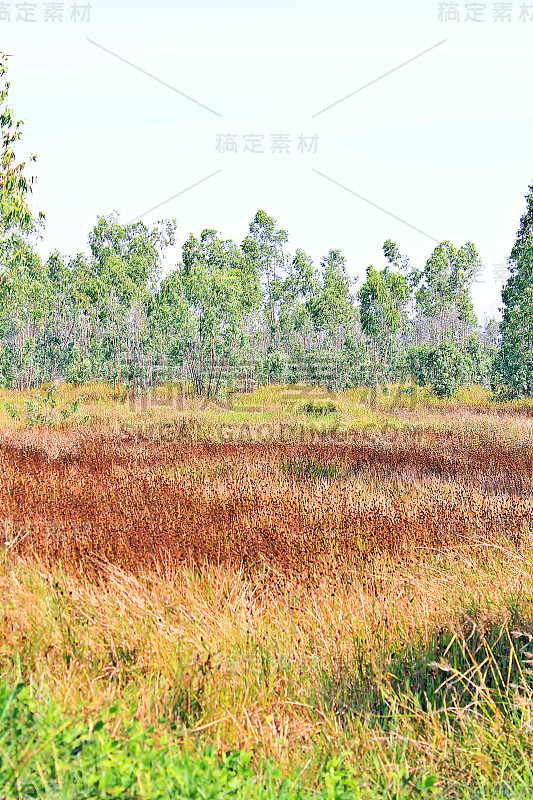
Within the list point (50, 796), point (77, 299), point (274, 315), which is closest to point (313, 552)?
point (50, 796)

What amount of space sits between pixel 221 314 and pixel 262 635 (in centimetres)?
1909

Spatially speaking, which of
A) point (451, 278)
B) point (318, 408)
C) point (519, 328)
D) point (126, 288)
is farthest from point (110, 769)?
point (451, 278)

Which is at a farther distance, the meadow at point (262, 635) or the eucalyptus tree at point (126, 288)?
the eucalyptus tree at point (126, 288)

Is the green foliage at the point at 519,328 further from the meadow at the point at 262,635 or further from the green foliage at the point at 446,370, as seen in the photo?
the meadow at the point at 262,635

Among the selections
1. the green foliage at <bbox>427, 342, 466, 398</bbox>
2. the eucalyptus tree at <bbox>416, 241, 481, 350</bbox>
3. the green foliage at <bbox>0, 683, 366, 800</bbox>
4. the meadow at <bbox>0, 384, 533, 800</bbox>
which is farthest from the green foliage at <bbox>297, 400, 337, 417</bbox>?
the eucalyptus tree at <bbox>416, 241, 481, 350</bbox>

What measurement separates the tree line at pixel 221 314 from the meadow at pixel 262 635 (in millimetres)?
4332

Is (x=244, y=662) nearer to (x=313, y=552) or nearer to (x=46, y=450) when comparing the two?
(x=313, y=552)

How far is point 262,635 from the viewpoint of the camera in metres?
3.23

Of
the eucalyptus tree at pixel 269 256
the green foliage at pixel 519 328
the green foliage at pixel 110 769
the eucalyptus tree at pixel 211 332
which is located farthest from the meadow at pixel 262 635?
the eucalyptus tree at pixel 269 256

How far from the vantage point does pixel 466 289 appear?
45188 millimetres

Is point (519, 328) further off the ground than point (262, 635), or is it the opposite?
point (519, 328)

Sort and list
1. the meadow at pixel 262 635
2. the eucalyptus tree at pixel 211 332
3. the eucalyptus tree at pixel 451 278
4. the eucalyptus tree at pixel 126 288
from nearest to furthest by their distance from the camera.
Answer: the meadow at pixel 262 635
the eucalyptus tree at pixel 211 332
the eucalyptus tree at pixel 126 288
the eucalyptus tree at pixel 451 278

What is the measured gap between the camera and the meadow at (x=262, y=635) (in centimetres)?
205

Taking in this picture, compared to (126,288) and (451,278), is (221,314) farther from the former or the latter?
(451,278)
